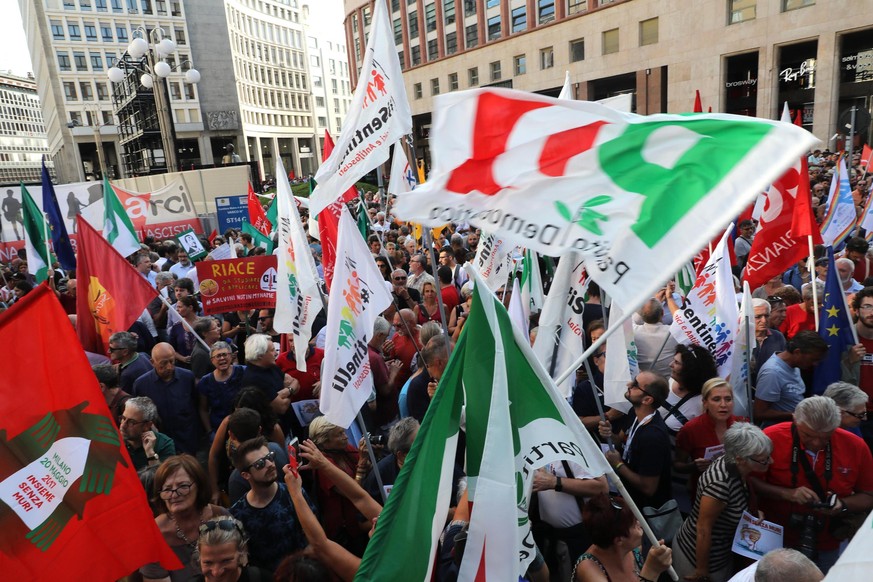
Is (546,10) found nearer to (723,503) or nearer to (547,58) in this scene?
(547,58)

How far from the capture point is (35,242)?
9.30 meters

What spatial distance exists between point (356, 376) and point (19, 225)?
611 inches

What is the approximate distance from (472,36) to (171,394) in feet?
155

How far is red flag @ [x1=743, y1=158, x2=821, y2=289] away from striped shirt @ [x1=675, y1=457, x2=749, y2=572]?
3218mm

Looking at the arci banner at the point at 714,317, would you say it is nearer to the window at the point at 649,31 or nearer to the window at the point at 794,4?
the window at the point at 794,4

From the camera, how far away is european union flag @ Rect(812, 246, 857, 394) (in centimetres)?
447

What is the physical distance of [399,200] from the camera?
284 cm

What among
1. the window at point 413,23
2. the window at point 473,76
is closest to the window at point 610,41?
the window at point 473,76

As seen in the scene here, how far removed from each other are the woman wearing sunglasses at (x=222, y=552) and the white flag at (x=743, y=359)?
11.9ft

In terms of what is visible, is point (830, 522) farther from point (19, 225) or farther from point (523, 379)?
point (19, 225)

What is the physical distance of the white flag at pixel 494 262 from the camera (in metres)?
6.11

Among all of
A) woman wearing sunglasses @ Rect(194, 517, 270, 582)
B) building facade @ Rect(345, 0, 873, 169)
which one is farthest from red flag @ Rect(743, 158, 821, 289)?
building facade @ Rect(345, 0, 873, 169)

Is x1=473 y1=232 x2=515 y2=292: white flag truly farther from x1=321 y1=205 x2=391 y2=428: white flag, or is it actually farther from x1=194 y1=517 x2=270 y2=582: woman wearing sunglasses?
x1=194 y1=517 x2=270 y2=582: woman wearing sunglasses

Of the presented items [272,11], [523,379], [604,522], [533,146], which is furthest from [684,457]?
[272,11]
